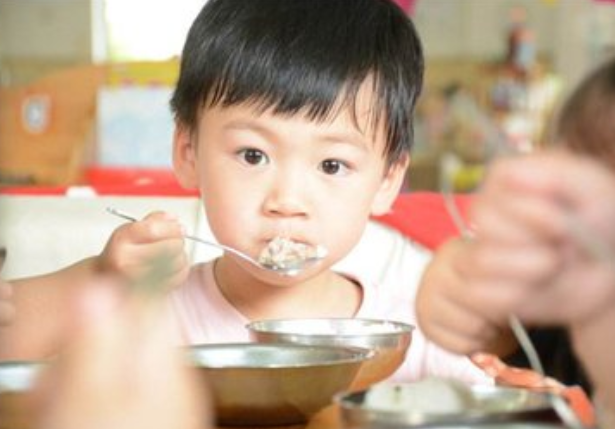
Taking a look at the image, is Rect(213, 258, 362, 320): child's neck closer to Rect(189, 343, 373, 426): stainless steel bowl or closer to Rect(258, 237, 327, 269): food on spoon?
Rect(258, 237, 327, 269): food on spoon

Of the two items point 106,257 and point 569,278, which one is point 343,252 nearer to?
point 106,257

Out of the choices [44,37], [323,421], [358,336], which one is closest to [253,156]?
[358,336]

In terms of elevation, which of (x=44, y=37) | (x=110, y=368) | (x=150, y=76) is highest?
(x=110, y=368)

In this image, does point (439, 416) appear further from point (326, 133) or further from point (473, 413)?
point (326, 133)

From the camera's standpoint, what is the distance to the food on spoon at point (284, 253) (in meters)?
1.07

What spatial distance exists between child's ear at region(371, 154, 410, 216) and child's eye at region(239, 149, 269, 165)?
18 cm

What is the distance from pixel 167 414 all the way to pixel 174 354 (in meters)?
0.02

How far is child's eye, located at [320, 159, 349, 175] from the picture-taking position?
1.09m

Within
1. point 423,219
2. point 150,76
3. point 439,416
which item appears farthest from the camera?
point 150,76

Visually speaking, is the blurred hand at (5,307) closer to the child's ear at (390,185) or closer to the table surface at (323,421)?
the table surface at (323,421)

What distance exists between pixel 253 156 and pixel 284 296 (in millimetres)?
192

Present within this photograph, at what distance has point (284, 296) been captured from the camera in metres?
1.23

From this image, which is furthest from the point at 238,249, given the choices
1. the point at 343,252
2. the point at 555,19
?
the point at 555,19

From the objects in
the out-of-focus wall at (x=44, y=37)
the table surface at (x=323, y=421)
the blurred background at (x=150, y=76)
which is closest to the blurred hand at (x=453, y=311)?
the table surface at (x=323, y=421)
